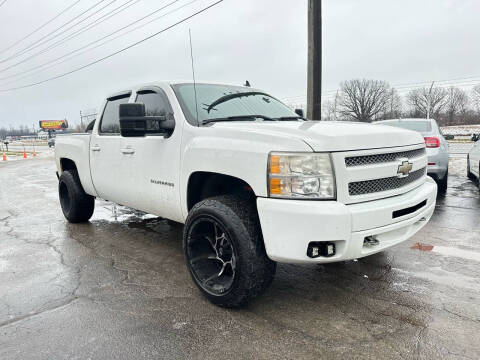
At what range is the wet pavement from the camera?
7.48 ft

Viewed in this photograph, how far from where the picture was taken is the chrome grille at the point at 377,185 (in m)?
2.44

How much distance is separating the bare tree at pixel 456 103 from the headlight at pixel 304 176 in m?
83.2

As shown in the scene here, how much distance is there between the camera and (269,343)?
91.1 inches

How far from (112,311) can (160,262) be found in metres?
1.05

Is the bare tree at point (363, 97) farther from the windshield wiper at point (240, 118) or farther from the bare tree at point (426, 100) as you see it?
the windshield wiper at point (240, 118)

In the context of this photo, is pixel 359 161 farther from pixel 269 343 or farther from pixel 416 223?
pixel 269 343

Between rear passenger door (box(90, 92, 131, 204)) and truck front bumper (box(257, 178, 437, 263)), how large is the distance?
90.3 inches

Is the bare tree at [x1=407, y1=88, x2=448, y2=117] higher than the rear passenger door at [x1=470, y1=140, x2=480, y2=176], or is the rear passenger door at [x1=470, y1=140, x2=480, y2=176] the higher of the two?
the bare tree at [x1=407, y1=88, x2=448, y2=117]

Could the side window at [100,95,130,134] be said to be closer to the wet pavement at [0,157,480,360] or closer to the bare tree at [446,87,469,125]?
the wet pavement at [0,157,480,360]

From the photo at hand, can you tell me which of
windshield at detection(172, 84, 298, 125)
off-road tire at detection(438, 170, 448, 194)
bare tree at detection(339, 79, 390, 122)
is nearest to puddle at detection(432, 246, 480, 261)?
windshield at detection(172, 84, 298, 125)

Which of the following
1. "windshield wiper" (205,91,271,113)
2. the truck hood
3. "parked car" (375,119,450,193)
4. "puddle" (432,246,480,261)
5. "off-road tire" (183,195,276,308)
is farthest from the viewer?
"parked car" (375,119,450,193)

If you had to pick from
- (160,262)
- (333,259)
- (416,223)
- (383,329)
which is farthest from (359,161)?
(160,262)

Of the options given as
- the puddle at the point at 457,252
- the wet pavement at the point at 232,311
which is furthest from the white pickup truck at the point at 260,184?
the puddle at the point at 457,252

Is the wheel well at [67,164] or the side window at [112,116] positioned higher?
the side window at [112,116]
